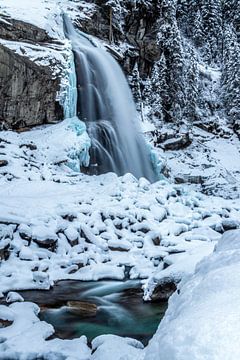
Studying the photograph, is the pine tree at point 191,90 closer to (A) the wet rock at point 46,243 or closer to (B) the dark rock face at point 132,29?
(B) the dark rock face at point 132,29

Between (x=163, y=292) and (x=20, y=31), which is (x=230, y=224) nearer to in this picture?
(x=163, y=292)

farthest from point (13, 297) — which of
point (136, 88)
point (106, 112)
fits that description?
point (136, 88)

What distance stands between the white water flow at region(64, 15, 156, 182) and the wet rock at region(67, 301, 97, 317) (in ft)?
34.8

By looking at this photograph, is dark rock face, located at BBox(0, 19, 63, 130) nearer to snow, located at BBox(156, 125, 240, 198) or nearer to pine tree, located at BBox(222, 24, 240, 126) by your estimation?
snow, located at BBox(156, 125, 240, 198)

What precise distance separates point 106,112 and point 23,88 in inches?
176

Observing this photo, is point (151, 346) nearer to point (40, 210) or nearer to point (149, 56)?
point (40, 210)

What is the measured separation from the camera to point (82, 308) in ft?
21.6

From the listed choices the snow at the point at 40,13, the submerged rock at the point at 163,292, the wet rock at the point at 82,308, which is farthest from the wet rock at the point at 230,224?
the snow at the point at 40,13

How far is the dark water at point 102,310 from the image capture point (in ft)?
19.0

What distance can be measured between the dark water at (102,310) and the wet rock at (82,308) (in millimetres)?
33

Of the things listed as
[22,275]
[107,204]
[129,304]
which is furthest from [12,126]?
[129,304]

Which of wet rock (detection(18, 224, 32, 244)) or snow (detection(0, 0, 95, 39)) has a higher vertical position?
snow (detection(0, 0, 95, 39))

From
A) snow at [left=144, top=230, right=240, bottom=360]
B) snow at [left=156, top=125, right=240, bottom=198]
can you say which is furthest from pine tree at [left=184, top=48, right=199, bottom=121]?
A: snow at [left=144, top=230, right=240, bottom=360]

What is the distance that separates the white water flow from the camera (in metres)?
18.1
